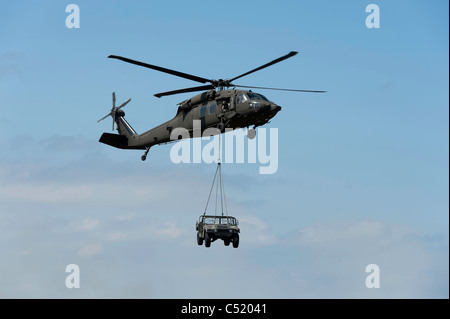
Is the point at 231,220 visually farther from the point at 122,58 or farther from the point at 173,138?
the point at 122,58

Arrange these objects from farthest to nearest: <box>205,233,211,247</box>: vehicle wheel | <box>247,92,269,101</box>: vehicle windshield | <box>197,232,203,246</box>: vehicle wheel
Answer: <box>247,92,269,101</box>: vehicle windshield < <box>197,232,203,246</box>: vehicle wheel < <box>205,233,211,247</box>: vehicle wheel

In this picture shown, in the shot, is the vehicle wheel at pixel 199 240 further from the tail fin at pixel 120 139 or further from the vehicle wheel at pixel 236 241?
the tail fin at pixel 120 139

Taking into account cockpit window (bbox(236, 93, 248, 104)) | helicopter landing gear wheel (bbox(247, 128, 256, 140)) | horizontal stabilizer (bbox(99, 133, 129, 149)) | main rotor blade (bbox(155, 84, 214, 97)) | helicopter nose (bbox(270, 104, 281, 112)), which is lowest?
helicopter landing gear wheel (bbox(247, 128, 256, 140))

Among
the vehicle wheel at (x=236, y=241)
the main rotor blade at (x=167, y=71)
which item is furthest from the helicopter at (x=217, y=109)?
the vehicle wheel at (x=236, y=241)

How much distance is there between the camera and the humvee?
114 feet

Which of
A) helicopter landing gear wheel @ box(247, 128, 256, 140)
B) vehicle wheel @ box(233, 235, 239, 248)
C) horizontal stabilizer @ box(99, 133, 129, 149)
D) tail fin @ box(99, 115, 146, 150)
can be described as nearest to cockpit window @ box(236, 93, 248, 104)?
helicopter landing gear wheel @ box(247, 128, 256, 140)

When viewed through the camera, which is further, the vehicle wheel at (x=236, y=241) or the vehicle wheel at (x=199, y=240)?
the vehicle wheel at (x=199, y=240)

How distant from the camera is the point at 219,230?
114 ft

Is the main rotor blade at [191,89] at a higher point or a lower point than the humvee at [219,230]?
higher

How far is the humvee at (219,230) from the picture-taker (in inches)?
1364

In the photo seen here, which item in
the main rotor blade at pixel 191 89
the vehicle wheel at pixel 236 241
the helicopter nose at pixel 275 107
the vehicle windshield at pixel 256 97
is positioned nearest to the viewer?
the vehicle wheel at pixel 236 241

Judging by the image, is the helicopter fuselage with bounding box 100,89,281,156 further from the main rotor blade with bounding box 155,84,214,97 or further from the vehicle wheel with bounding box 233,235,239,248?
the vehicle wheel with bounding box 233,235,239,248
